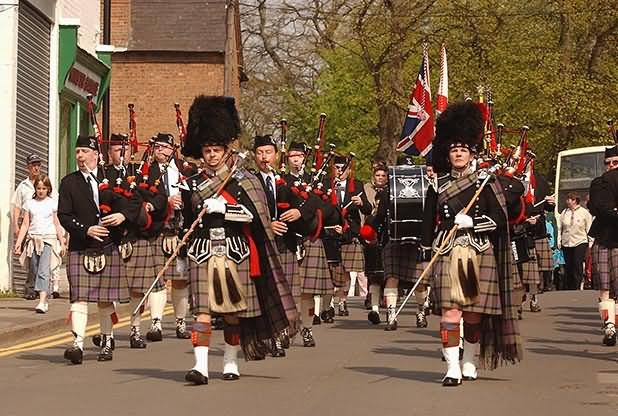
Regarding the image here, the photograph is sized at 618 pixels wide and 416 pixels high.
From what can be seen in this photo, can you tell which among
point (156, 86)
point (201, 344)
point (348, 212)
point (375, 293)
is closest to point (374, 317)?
point (375, 293)

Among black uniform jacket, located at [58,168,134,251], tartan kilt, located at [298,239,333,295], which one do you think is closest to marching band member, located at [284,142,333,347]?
tartan kilt, located at [298,239,333,295]

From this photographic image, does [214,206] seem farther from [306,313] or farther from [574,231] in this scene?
[574,231]

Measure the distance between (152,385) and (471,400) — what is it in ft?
7.76

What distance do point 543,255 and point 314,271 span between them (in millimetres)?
6124

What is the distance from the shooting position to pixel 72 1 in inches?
1113

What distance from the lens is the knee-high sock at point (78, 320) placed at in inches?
522

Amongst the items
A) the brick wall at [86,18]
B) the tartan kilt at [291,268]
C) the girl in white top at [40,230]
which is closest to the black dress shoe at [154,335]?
the tartan kilt at [291,268]

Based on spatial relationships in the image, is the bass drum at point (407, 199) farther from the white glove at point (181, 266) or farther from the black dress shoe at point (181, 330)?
the black dress shoe at point (181, 330)

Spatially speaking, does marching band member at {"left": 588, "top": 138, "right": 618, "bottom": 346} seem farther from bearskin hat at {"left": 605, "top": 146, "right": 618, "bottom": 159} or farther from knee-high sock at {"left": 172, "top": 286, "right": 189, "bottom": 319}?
knee-high sock at {"left": 172, "top": 286, "right": 189, "bottom": 319}

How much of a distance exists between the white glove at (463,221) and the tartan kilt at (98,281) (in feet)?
10.9

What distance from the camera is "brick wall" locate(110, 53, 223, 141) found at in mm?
42344

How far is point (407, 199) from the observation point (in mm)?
17094

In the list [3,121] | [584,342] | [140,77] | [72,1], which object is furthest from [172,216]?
[140,77]

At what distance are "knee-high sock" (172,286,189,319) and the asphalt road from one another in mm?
458
